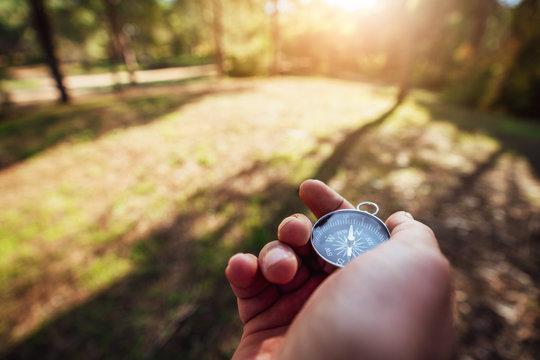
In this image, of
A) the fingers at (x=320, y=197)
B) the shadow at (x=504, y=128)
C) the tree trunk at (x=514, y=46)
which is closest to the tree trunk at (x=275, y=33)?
the shadow at (x=504, y=128)

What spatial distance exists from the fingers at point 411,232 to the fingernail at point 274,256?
0.63 metres

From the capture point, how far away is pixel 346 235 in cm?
179

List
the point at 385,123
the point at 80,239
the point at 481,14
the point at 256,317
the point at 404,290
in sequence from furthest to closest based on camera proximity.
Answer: the point at 481,14, the point at 385,123, the point at 80,239, the point at 256,317, the point at 404,290

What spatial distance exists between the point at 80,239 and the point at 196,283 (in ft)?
7.11

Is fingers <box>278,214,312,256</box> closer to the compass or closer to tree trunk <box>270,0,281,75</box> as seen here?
the compass

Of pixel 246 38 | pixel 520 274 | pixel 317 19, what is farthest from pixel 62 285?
pixel 317 19

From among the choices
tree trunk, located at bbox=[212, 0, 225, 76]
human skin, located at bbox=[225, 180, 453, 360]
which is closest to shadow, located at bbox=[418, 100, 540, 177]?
human skin, located at bbox=[225, 180, 453, 360]

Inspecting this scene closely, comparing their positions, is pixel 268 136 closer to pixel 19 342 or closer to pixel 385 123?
pixel 385 123

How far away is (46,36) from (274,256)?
1374 centimetres

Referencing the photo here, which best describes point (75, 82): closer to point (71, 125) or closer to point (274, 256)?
point (71, 125)

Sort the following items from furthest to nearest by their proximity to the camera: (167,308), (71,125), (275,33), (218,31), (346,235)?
(275,33) < (218,31) < (71,125) < (167,308) < (346,235)

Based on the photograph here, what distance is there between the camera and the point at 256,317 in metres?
1.72

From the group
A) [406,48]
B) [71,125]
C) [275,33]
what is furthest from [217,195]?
[275,33]

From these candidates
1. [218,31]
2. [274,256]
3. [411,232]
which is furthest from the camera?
[218,31]
